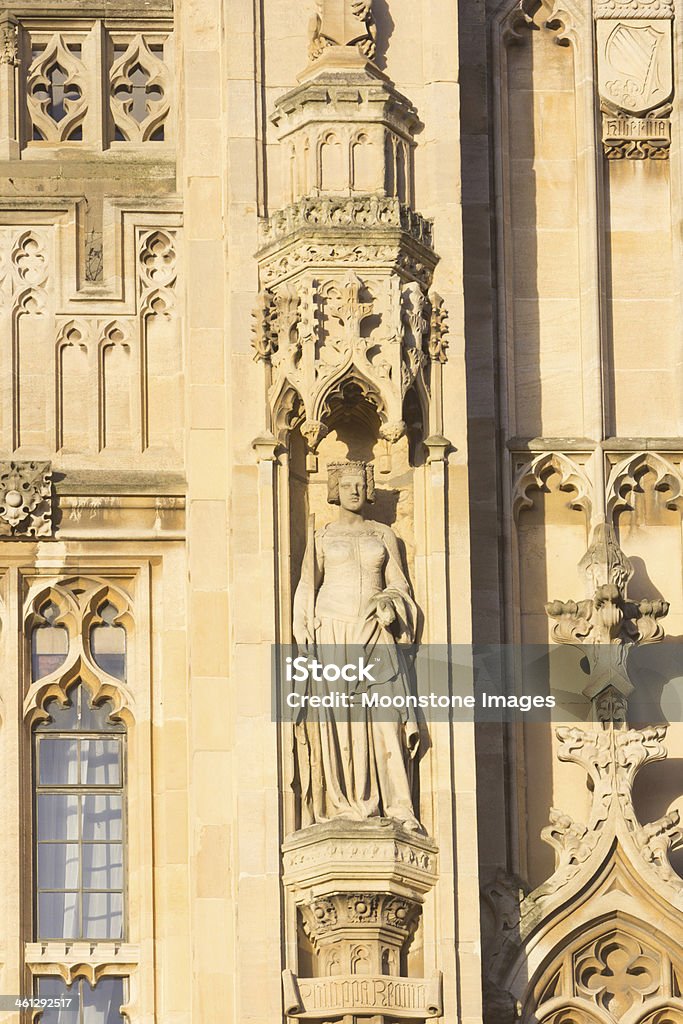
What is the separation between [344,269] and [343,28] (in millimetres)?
1610

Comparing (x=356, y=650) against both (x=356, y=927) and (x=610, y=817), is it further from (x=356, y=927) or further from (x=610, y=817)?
(x=610, y=817)

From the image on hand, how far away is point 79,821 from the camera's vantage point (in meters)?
21.2

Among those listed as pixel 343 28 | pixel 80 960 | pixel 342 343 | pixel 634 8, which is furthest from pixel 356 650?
pixel 634 8

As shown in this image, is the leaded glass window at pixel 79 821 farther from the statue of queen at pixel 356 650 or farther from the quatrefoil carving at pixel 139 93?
the quatrefoil carving at pixel 139 93

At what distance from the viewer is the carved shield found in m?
22.7

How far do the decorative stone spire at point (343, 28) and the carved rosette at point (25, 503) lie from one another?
9.63ft

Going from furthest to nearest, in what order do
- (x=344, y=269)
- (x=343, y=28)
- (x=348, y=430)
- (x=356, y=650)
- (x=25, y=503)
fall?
(x=25, y=503)
(x=343, y=28)
(x=348, y=430)
(x=344, y=269)
(x=356, y=650)

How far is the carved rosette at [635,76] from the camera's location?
74.2 feet

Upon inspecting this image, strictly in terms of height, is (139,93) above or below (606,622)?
above

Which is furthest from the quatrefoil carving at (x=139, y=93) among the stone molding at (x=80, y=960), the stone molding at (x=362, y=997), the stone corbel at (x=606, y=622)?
the stone molding at (x=362, y=997)

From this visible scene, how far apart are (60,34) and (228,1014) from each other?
21.4 feet

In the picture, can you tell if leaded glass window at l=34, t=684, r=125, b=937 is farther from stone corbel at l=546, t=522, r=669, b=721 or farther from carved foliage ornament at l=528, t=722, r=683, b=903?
stone corbel at l=546, t=522, r=669, b=721

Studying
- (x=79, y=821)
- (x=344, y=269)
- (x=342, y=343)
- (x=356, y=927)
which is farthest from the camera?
(x=79, y=821)

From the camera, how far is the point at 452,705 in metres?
20.2
